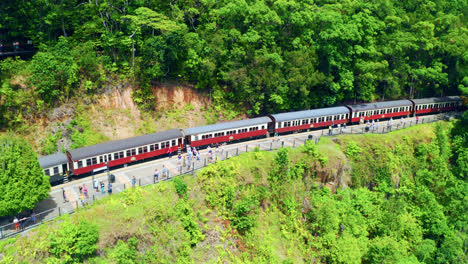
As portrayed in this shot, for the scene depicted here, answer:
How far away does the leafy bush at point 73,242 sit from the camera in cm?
2431

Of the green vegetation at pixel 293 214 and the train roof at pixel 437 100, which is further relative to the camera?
the train roof at pixel 437 100

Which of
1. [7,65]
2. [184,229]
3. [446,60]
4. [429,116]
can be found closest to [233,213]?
[184,229]

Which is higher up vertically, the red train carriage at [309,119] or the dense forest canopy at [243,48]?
the dense forest canopy at [243,48]

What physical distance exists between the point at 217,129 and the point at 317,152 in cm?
1156

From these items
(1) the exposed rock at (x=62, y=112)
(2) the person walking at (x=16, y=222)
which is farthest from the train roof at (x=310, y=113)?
(2) the person walking at (x=16, y=222)

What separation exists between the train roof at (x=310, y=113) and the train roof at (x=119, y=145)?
13804 mm

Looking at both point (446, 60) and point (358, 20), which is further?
point (446, 60)

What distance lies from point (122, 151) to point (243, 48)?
21.4 m

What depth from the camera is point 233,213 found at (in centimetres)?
3328

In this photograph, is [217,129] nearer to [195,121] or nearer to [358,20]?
[195,121]

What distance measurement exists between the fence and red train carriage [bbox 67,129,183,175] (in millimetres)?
2982

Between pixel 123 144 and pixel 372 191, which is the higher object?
pixel 123 144

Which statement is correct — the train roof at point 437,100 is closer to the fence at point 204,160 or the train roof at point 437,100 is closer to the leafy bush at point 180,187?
the fence at point 204,160

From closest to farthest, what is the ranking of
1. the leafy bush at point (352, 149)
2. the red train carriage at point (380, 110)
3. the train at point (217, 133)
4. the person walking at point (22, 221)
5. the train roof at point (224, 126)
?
the person walking at point (22, 221)
the train at point (217, 133)
the train roof at point (224, 126)
the leafy bush at point (352, 149)
the red train carriage at point (380, 110)
